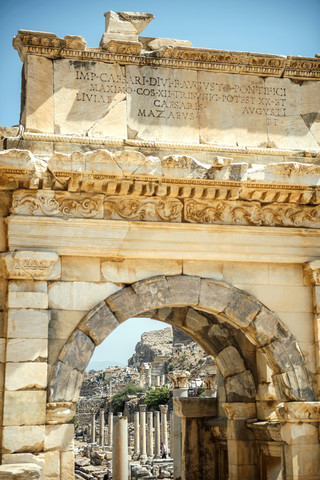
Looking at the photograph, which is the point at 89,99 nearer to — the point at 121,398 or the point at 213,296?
the point at 213,296

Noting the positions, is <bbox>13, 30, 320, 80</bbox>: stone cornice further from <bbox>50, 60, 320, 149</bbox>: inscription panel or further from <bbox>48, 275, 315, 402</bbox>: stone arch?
<bbox>48, 275, 315, 402</bbox>: stone arch

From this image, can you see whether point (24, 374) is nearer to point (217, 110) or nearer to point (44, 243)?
point (44, 243)

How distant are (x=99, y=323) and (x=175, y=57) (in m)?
3.39

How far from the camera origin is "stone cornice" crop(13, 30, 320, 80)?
8.44 metres

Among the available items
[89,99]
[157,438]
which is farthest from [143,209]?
[157,438]

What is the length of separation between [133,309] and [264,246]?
1755 mm

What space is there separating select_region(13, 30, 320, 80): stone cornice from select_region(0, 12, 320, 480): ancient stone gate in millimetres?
16

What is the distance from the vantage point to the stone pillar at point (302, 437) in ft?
26.7

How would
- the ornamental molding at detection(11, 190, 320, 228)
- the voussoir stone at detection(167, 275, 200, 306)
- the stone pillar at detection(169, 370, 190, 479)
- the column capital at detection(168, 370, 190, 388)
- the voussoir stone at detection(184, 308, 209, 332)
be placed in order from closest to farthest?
1. the ornamental molding at detection(11, 190, 320, 228)
2. the voussoir stone at detection(167, 275, 200, 306)
3. the voussoir stone at detection(184, 308, 209, 332)
4. the stone pillar at detection(169, 370, 190, 479)
5. the column capital at detection(168, 370, 190, 388)

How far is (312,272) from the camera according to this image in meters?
8.62

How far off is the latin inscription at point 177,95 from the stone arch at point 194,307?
208 centimetres

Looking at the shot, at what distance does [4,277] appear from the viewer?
25.5 ft

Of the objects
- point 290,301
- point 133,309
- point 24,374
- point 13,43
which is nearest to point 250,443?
point 290,301

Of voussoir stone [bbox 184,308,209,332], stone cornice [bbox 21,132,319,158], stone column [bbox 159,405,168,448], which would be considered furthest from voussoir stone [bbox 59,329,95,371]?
stone column [bbox 159,405,168,448]
